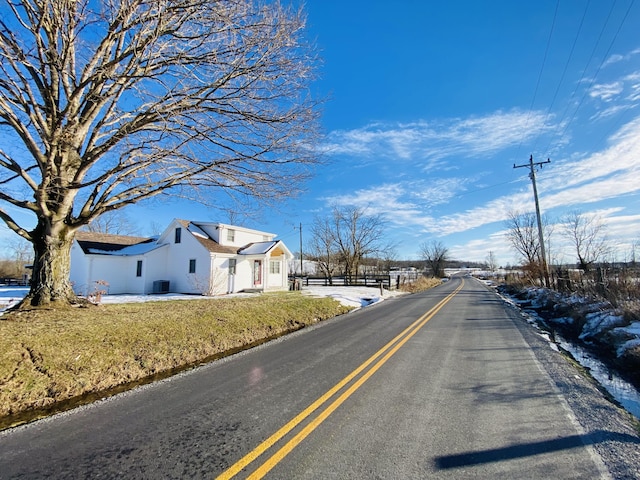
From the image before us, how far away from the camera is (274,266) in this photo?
25.4 metres

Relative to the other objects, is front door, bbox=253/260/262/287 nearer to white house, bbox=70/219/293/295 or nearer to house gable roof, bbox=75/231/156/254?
white house, bbox=70/219/293/295

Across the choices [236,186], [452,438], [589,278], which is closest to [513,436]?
[452,438]

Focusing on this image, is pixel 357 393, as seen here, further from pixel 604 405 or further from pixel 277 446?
pixel 604 405

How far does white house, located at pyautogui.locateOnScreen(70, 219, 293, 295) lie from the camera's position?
68.0 ft

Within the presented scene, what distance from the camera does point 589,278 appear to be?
14.0m

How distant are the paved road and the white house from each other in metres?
16.2

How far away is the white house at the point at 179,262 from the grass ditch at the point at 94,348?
38.4 ft

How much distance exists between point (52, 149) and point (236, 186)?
412 cm

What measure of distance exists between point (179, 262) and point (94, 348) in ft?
56.8

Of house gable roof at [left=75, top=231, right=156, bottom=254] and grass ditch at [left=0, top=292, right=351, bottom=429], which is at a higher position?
house gable roof at [left=75, top=231, right=156, bottom=254]

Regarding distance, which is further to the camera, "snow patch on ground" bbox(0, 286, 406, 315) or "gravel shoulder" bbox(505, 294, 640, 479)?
"snow patch on ground" bbox(0, 286, 406, 315)

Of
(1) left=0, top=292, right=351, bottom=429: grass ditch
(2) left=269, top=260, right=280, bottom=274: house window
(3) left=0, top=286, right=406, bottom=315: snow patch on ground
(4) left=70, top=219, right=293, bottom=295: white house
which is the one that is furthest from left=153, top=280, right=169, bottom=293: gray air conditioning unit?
(1) left=0, top=292, right=351, bottom=429: grass ditch

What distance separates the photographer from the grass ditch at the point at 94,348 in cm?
468

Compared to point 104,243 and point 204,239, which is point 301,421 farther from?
point 104,243
